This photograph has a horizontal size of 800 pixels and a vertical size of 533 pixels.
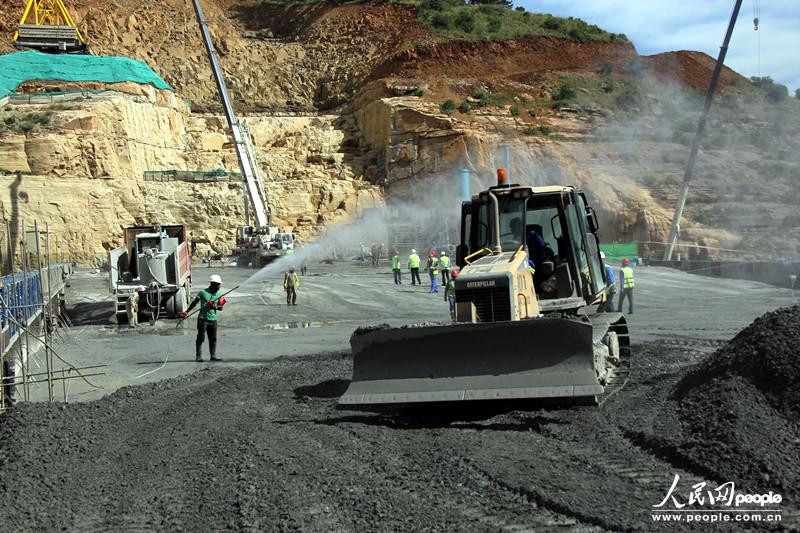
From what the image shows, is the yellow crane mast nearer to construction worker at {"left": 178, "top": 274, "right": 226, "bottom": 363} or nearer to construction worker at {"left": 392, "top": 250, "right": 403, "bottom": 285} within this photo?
construction worker at {"left": 392, "top": 250, "right": 403, "bottom": 285}

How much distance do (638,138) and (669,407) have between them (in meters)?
51.8

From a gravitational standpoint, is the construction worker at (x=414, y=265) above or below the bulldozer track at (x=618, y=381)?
above

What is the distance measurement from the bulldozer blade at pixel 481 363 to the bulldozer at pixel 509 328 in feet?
0.03

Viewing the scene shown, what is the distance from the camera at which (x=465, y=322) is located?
8.47 metres

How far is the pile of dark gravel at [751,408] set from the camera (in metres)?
5.90

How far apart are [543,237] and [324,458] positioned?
14.3ft

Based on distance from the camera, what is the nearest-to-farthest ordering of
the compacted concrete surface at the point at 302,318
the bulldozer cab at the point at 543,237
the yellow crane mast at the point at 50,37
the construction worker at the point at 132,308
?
1. the bulldozer cab at the point at 543,237
2. the compacted concrete surface at the point at 302,318
3. the construction worker at the point at 132,308
4. the yellow crane mast at the point at 50,37

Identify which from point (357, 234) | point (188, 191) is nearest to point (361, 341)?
point (357, 234)

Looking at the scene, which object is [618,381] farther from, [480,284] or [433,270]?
[433,270]

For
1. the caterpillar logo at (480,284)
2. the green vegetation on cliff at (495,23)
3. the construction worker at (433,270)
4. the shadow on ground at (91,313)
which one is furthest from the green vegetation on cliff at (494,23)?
the caterpillar logo at (480,284)

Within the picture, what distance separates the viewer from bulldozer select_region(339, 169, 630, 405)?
785 centimetres

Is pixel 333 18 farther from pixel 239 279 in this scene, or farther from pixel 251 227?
pixel 239 279

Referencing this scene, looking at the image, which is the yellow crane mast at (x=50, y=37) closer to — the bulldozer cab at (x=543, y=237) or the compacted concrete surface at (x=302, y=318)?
the compacted concrete surface at (x=302, y=318)

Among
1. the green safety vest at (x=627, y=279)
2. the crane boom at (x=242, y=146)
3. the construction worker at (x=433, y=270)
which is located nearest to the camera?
the green safety vest at (x=627, y=279)
